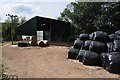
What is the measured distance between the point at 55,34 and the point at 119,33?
930 inches

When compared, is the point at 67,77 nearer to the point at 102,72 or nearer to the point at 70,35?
the point at 102,72

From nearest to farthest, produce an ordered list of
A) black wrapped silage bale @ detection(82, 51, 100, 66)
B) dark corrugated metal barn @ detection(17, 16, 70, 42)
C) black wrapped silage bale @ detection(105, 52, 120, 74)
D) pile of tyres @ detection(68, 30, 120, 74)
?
black wrapped silage bale @ detection(105, 52, 120, 74)
pile of tyres @ detection(68, 30, 120, 74)
black wrapped silage bale @ detection(82, 51, 100, 66)
dark corrugated metal barn @ detection(17, 16, 70, 42)

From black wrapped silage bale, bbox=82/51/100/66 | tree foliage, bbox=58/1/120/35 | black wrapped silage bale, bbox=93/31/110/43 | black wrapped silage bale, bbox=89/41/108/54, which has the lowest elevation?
black wrapped silage bale, bbox=82/51/100/66

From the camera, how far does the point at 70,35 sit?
31.9 meters

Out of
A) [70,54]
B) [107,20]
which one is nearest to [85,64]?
[70,54]

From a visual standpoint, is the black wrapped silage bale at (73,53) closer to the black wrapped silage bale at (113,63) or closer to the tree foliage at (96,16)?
the black wrapped silage bale at (113,63)

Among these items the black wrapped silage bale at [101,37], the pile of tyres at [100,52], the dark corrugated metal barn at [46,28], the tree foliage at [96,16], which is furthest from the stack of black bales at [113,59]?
the dark corrugated metal barn at [46,28]

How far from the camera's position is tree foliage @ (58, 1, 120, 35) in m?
25.1

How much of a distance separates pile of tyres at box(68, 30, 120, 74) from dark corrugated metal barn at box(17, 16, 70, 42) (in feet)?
54.4

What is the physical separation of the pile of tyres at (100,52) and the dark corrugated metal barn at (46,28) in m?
16.6

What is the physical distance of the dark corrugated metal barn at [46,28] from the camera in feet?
98.8

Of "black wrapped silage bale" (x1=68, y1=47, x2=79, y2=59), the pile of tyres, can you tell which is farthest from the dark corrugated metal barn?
the pile of tyres

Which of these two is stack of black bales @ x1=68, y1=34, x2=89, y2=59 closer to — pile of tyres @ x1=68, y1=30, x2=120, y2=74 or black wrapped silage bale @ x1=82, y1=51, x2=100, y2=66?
pile of tyres @ x1=68, y1=30, x2=120, y2=74

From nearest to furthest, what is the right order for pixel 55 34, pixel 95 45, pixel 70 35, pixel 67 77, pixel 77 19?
pixel 67 77 → pixel 95 45 → pixel 77 19 → pixel 70 35 → pixel 55 34
